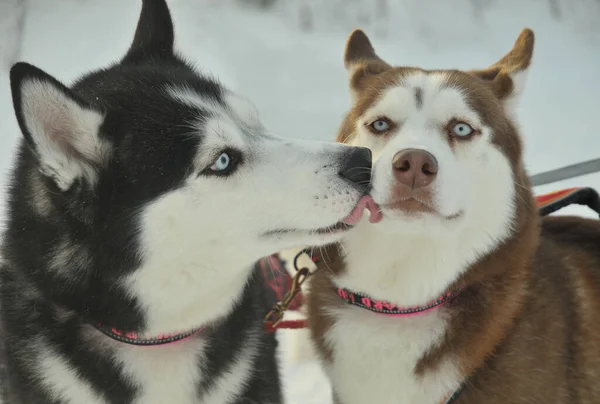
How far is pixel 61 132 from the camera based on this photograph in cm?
128

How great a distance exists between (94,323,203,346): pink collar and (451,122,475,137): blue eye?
93cm

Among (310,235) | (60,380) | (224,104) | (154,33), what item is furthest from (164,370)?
(154,33)

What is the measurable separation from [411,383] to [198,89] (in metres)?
1.06

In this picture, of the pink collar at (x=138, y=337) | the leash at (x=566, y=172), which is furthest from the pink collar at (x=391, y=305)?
the leash at (x=566, y=172)

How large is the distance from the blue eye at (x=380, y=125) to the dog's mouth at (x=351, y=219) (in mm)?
291

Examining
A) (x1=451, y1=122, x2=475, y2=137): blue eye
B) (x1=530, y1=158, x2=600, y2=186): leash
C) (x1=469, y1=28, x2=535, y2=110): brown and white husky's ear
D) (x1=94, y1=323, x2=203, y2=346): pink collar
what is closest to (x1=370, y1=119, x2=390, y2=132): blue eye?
(x1=451, y1=122, x2=475, y2=137): blue eye

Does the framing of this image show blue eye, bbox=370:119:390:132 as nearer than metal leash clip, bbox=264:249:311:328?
Yes

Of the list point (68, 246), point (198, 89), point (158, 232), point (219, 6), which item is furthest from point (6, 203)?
point (219, 6)

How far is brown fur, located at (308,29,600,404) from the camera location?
1.62 m

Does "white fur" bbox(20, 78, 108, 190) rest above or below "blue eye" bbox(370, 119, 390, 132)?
above

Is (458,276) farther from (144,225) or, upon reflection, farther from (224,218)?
(144,225)

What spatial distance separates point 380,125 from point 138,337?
0.92m

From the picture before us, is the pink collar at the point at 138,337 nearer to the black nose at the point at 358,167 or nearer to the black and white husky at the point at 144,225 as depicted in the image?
the black and white husky at the point at 144,225

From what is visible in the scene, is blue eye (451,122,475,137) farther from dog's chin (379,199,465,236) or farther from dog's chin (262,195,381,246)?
dog's chin (262,195,381,246)
